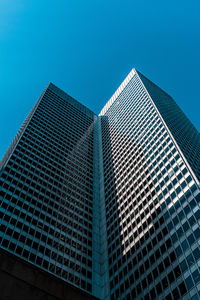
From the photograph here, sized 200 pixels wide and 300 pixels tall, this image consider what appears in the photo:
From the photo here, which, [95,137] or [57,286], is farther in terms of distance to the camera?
[95,137]

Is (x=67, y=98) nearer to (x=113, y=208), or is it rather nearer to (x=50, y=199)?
(x=113, y=208)

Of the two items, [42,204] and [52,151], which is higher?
[52,151]

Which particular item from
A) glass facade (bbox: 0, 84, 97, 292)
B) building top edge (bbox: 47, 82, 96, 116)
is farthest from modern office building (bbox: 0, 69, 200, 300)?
building top edge (bbox: 47, 82, 96, 116)

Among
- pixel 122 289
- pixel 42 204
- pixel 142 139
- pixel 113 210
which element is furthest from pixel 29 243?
pixel 142 139

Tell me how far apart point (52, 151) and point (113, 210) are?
92.3ft

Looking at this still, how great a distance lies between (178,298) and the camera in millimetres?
42375

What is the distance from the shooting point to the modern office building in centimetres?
5088

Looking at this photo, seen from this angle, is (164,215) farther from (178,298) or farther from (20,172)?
(20,172)

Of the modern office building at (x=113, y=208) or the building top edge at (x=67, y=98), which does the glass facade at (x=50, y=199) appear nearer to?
the modern office building at (x=113, y=208)

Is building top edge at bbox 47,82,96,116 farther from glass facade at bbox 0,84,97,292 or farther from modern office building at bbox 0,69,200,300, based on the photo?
modern office building at bbox 0,69,200,300

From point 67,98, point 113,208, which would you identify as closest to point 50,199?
point 113,208

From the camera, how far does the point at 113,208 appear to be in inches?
3063

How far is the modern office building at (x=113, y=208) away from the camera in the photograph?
167 ft

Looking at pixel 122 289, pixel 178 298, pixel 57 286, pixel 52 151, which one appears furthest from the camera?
pixel 52 151
